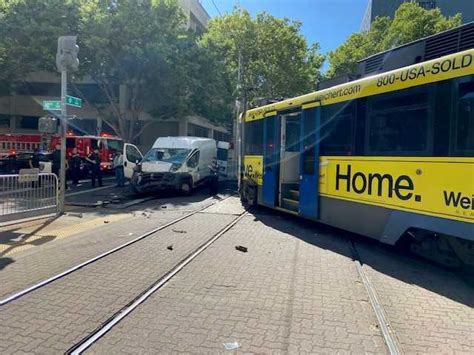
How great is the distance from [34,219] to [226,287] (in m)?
6.85

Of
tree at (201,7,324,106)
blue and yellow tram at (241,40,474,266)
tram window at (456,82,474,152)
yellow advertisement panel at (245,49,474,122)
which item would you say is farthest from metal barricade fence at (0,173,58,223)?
Answer: tree at (201,7,324,106)

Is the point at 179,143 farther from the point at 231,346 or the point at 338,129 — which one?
the point at 231,346

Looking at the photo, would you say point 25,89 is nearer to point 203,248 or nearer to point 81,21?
point 81,21

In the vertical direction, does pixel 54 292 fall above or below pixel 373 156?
below

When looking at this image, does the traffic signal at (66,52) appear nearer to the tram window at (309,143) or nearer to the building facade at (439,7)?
the tram window at (309,143)

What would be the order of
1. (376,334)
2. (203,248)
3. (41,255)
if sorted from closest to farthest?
(376,334)
(41,255)
(203,248)

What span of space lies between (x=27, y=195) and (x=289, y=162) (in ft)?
20.2

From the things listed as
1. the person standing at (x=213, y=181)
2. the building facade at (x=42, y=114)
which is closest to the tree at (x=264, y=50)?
the building facade at (x=42, y=114)

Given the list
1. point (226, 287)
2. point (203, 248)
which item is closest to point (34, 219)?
point (203, 248)

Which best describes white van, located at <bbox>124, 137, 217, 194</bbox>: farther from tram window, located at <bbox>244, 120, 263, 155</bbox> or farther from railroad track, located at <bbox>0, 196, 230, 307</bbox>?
railroad track, located at <bbox>0, 196, 230, 307</bbox>

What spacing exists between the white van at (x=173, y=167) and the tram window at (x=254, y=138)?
385 cm

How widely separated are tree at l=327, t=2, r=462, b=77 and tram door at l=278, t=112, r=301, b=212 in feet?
57.1

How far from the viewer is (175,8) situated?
86.7 ft

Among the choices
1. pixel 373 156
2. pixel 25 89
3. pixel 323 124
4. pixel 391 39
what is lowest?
pixel 373 156
